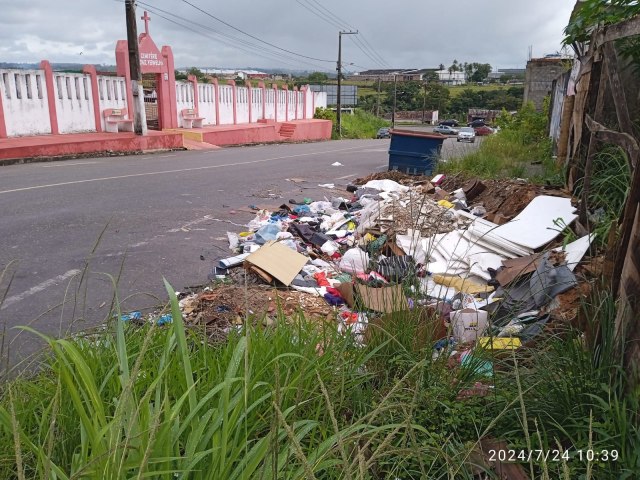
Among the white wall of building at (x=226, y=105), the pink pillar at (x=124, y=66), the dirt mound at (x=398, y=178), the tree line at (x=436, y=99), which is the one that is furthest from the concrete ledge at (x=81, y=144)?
the tree line at (x=436, y=99)

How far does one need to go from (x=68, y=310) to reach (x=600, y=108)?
5.13m

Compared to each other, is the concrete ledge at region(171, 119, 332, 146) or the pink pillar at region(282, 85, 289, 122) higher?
the pink pillar at region(282, 85, 289, 122)

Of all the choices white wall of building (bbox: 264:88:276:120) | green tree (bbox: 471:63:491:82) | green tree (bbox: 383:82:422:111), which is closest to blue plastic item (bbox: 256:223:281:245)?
white wall of building (bbox: 264:88:276:120)

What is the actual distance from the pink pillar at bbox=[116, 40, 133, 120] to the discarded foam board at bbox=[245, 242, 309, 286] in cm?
1717

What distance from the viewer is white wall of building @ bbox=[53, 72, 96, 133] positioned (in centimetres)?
1748

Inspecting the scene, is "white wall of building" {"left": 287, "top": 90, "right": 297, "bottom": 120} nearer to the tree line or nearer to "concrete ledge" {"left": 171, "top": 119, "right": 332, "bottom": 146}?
"concrete ledge" {"left": 171, "top": 119, "right": 332, "bottom": 146}

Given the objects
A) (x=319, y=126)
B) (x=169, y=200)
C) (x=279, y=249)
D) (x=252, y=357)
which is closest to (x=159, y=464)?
(x=252, y=357)

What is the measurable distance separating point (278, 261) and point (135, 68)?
15.7 m

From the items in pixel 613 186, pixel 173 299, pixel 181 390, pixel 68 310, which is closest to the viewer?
pixel 173 299

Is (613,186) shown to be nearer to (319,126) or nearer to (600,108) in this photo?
(600,108)

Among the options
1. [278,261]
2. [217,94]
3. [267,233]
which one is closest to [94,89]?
[217,94]

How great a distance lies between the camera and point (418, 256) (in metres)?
4.93

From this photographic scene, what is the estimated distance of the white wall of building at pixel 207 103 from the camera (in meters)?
25.2

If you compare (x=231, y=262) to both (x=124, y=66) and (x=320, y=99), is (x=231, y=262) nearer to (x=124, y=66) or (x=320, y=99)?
(x=124, y=66)
